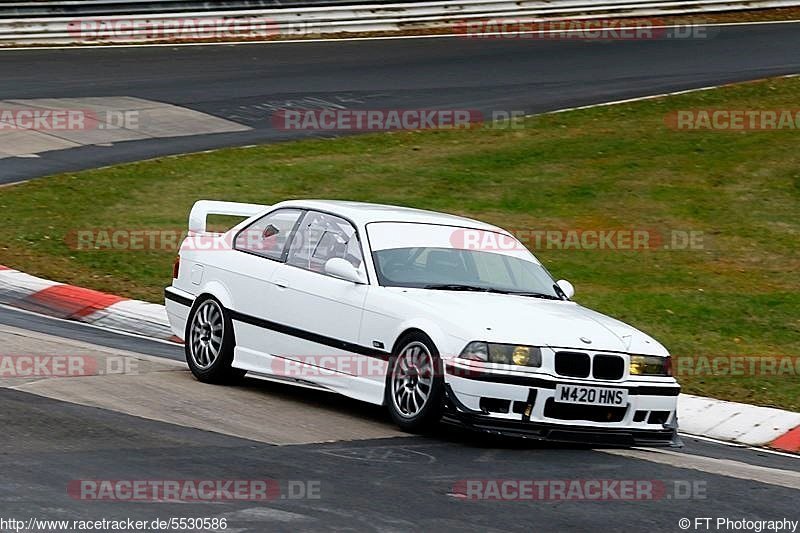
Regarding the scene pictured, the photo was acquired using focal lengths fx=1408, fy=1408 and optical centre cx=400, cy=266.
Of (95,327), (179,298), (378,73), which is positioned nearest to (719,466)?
(179,298)

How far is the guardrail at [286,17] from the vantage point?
27.7 metres

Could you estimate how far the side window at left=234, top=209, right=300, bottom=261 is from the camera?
1034 cm

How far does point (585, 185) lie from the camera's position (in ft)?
61.3

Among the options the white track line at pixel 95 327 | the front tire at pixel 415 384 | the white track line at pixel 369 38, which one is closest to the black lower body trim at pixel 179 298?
the white track line at pixel 95 327

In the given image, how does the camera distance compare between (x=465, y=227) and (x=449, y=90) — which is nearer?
(x=465, y=227)

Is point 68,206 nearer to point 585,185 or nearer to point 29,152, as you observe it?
point 29,152

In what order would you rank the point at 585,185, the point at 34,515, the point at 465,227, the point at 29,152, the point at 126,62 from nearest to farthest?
the point at 34,515, the point at 465,227, the point at 585,185, the point at 29,152, the point at 126,62

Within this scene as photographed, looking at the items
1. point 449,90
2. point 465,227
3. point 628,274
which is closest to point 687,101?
point 449,90

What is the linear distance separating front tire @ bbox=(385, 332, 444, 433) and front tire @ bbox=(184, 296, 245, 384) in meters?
1.69

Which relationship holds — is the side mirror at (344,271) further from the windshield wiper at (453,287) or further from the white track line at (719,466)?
the white track line at (719,466)

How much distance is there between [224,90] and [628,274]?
11.3m

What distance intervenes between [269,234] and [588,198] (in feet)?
27.3

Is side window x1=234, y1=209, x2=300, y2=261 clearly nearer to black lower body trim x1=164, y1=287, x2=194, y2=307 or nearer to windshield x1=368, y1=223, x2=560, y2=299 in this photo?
black lower body trim x1=164, y1=287, x2=194, y2=307

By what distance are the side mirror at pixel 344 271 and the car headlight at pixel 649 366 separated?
1.90 metres
